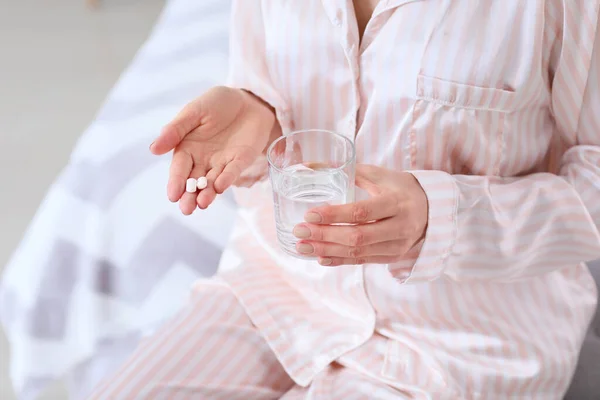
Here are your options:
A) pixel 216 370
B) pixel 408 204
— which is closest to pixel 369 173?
pixel 408 204

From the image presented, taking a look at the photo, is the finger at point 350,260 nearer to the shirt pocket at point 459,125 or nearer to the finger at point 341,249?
the finger at point 341,249

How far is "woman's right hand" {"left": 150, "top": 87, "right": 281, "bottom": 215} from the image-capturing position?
974mm

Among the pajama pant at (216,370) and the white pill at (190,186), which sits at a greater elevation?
the white pill at (190,186)

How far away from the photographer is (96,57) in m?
3.19

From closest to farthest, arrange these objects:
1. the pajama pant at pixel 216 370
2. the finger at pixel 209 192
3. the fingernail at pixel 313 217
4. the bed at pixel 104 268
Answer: the fingernail at pixel 313 217, the finger at pixel 209 192, the pajama pant at pixel 216 370, the bed at pixel 104 268

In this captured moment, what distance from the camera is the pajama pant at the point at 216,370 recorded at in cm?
109

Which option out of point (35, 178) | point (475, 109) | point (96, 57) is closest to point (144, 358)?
point (475, 109)

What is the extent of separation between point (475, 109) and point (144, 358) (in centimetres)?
Result: 57

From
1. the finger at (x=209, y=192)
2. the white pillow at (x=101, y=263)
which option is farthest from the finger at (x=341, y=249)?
the white pillow at (x=101, y=263)

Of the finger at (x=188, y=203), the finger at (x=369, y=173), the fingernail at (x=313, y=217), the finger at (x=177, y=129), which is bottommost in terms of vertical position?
the finger at (x=188, y=203)

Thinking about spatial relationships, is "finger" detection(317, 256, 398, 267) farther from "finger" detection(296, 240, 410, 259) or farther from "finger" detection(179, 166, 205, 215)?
"finger" detection(179, 166, 205, 215)

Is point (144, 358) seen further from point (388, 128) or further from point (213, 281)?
point (388, 128)

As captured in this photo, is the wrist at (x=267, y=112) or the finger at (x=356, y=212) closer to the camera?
the finger at (x=356, y=212)

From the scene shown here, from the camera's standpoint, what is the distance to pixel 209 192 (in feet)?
3.16
